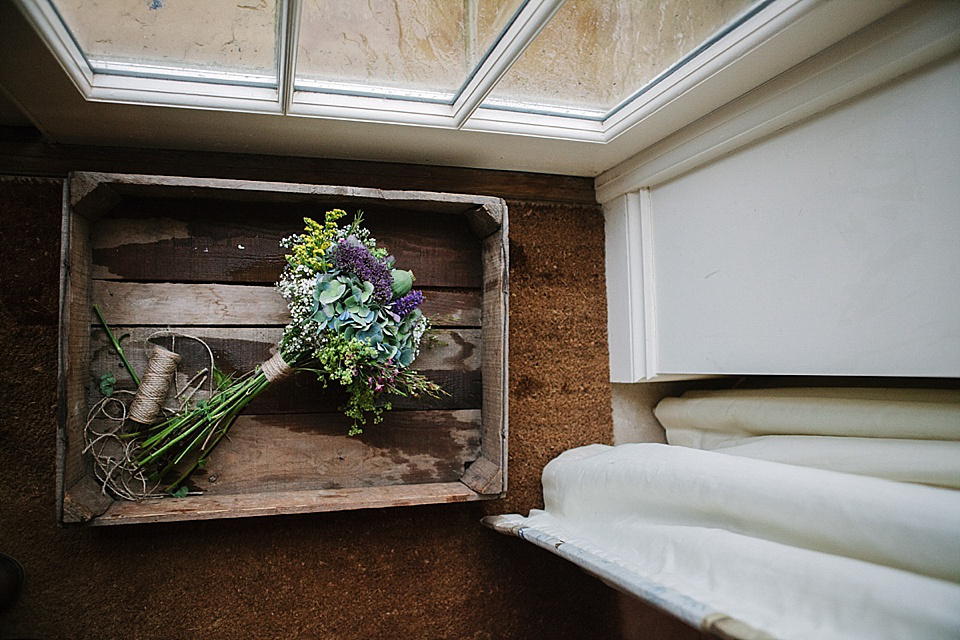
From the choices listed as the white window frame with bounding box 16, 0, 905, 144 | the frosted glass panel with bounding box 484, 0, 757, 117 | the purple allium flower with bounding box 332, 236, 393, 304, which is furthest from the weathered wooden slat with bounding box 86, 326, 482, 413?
the frosted glass panel with bounding box 484, 0, 757, 117

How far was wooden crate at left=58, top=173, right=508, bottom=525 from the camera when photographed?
1.26m

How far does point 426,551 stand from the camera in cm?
153

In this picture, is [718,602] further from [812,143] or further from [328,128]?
[328,128]

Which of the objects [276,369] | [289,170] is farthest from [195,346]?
[289,170]

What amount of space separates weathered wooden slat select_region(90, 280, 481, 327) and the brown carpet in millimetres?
132

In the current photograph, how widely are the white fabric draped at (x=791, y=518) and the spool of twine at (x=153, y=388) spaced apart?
2.50ft

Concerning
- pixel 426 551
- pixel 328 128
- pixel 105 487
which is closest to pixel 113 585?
pixel 105 487

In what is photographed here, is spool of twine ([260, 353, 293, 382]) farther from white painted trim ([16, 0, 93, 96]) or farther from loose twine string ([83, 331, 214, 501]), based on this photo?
white painted trim ([16, 0, 93, 96])

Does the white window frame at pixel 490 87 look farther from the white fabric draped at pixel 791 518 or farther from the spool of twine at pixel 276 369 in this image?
the white fabric draped at pixel 791 518

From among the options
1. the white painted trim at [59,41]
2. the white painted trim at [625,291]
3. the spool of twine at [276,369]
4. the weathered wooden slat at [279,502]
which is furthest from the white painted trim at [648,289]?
the white painted trim at [59,41]

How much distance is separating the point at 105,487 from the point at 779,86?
1.50 metres

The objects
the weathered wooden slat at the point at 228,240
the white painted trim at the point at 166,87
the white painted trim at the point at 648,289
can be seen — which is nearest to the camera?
the white painted trim at the point at 166,87

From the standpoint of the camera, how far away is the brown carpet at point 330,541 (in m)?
1.31

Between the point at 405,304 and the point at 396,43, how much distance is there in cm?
50
